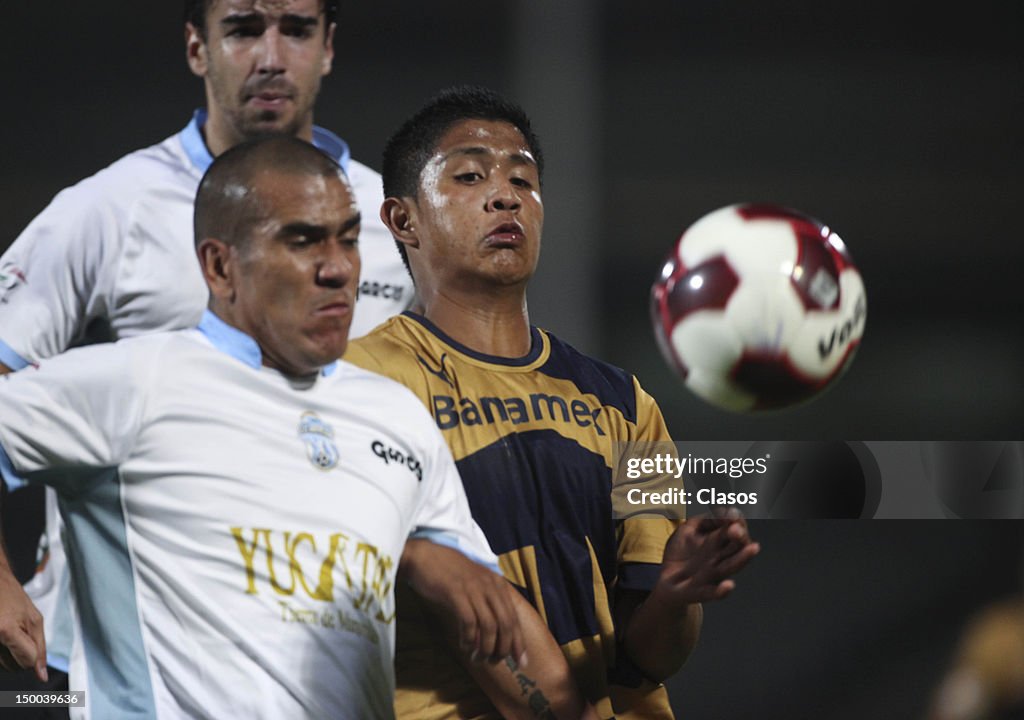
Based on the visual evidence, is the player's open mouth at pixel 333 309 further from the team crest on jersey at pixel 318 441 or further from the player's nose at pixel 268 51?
the player's nose at pixel 268 51

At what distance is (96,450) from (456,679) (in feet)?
2.15

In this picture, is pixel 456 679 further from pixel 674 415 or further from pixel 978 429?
pixel 978 429

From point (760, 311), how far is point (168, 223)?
1.17 meters

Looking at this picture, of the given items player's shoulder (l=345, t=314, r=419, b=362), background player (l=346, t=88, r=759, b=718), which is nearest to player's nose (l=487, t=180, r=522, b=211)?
background player (l=346, t=88, r=759, b=718)

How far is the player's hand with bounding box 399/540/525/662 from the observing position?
2057 mm

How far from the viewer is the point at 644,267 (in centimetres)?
403

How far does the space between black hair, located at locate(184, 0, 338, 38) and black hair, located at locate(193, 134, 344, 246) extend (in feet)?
2.17

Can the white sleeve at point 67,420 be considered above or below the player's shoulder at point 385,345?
below

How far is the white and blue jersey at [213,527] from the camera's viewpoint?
193 centimetres

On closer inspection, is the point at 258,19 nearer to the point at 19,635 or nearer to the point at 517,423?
the point at 517,423

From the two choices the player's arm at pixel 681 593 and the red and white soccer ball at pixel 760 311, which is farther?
the player's arm at pixel 681 593

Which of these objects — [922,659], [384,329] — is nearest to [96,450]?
[384,329]

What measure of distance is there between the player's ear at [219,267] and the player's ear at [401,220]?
406mm

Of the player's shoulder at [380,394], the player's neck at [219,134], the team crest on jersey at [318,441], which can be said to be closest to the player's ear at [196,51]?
the player's neck at [219,134]
